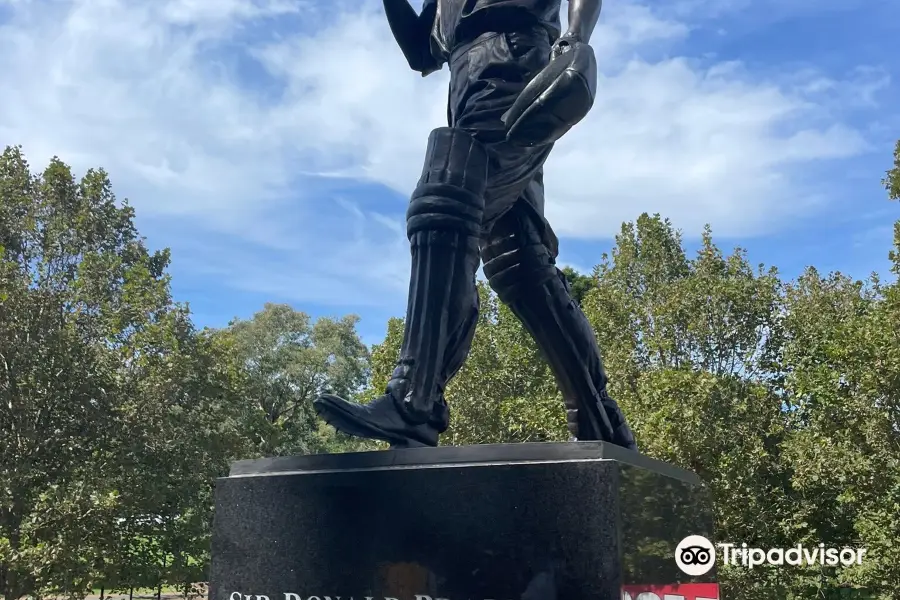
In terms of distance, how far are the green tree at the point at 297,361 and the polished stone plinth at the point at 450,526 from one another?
122ft

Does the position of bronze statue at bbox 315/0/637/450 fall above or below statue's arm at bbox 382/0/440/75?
below

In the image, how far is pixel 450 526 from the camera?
2.71 m

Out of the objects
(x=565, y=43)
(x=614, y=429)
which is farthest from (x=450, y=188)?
(x=614, y=429)

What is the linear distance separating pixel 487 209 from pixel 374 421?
1055 mm

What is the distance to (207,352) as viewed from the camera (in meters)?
21.1

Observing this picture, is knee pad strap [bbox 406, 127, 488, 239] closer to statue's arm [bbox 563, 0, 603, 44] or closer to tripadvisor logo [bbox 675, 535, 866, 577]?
statue's arm [bbox 563, 0, 603, 44]

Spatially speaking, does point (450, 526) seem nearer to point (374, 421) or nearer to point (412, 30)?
point (374, 421)

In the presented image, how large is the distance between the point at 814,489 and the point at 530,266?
61.8 ft

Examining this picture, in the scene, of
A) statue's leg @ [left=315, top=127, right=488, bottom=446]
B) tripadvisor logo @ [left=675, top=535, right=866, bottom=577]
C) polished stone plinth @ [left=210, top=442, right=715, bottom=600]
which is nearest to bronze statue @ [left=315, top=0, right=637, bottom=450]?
statue's leg @ [left=315, top=127, right=488, bottom=446]

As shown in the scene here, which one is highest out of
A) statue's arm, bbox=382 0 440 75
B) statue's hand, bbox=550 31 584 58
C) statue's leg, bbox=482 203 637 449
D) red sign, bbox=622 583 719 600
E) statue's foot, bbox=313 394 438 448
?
statue's arm, bbox=382 0 440 75

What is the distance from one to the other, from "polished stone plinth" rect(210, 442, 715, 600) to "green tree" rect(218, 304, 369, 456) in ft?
122

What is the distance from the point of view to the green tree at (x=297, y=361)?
42.0m

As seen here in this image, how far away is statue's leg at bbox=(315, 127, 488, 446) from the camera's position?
10.7 ft

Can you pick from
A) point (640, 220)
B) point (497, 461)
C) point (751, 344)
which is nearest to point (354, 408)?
point (497, 461)
